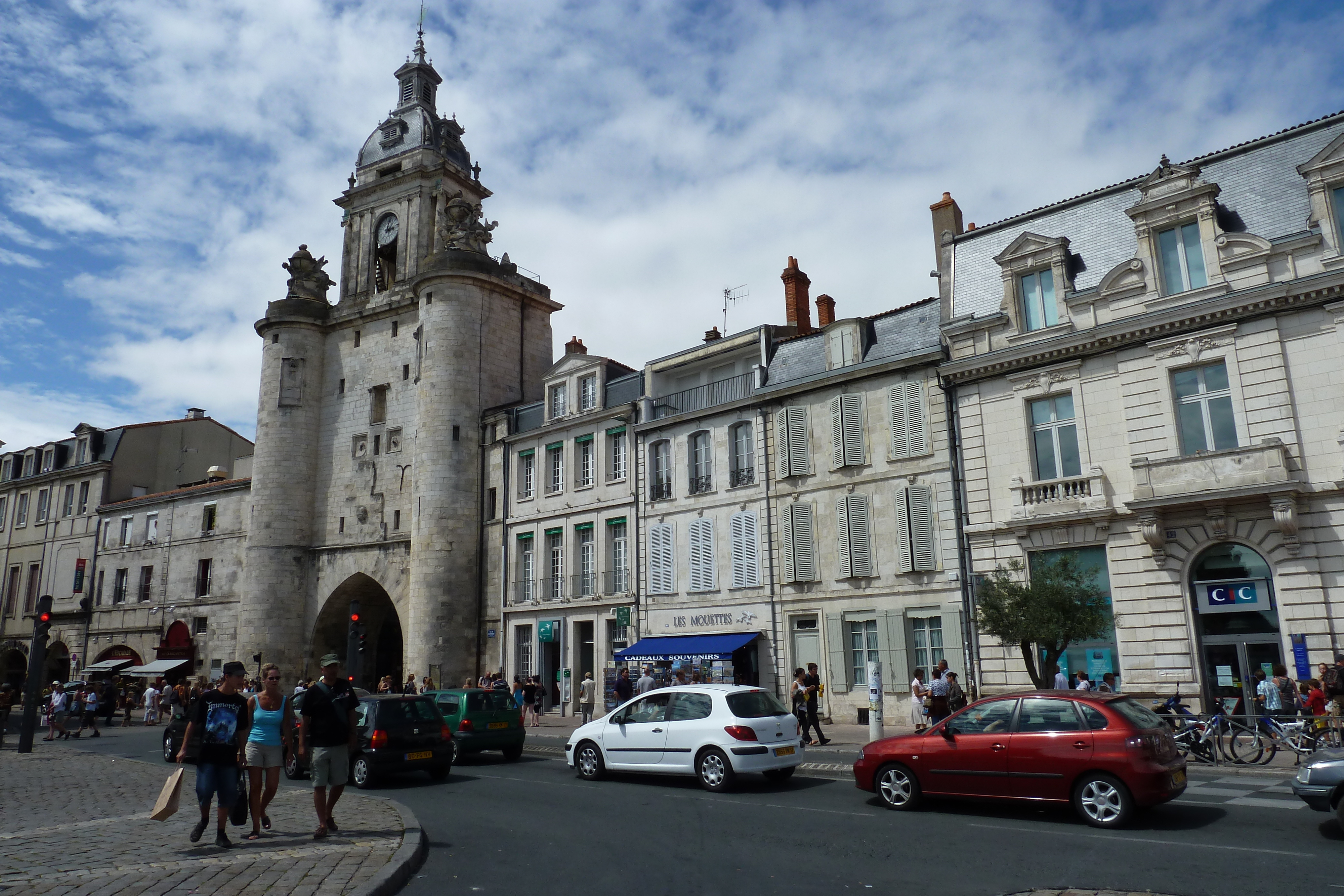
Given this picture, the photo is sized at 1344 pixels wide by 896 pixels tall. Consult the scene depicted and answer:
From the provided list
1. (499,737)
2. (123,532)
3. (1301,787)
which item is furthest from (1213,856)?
(123,532)

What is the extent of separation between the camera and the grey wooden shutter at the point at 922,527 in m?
21.2

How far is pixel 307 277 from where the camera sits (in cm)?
4056

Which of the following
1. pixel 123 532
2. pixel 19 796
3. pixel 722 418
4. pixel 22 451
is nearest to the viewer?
pixel 19 796

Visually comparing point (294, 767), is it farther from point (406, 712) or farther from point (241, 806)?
point (241, 806)

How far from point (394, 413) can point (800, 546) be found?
63.7 ft

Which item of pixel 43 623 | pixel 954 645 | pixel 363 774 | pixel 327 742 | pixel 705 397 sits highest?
pixel 705 397

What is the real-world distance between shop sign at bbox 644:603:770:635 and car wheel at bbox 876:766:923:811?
45.2 ft

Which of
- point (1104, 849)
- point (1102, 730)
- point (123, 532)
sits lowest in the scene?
point (1104, 849)

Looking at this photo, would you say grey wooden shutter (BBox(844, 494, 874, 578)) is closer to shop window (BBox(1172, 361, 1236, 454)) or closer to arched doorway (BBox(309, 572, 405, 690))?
shop window (BBox(1172, 361, 1236, 454))

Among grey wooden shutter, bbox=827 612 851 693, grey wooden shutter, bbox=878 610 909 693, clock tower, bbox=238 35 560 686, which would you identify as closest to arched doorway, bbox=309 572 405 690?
clock tower, bbox=238 35 560 686

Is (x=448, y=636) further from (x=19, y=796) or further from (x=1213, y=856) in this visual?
(x=1213, y=856)

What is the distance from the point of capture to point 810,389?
944 inches

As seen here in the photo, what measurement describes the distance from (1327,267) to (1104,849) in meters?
13.8

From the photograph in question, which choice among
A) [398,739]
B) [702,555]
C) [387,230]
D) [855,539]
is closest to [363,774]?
[398,739]
